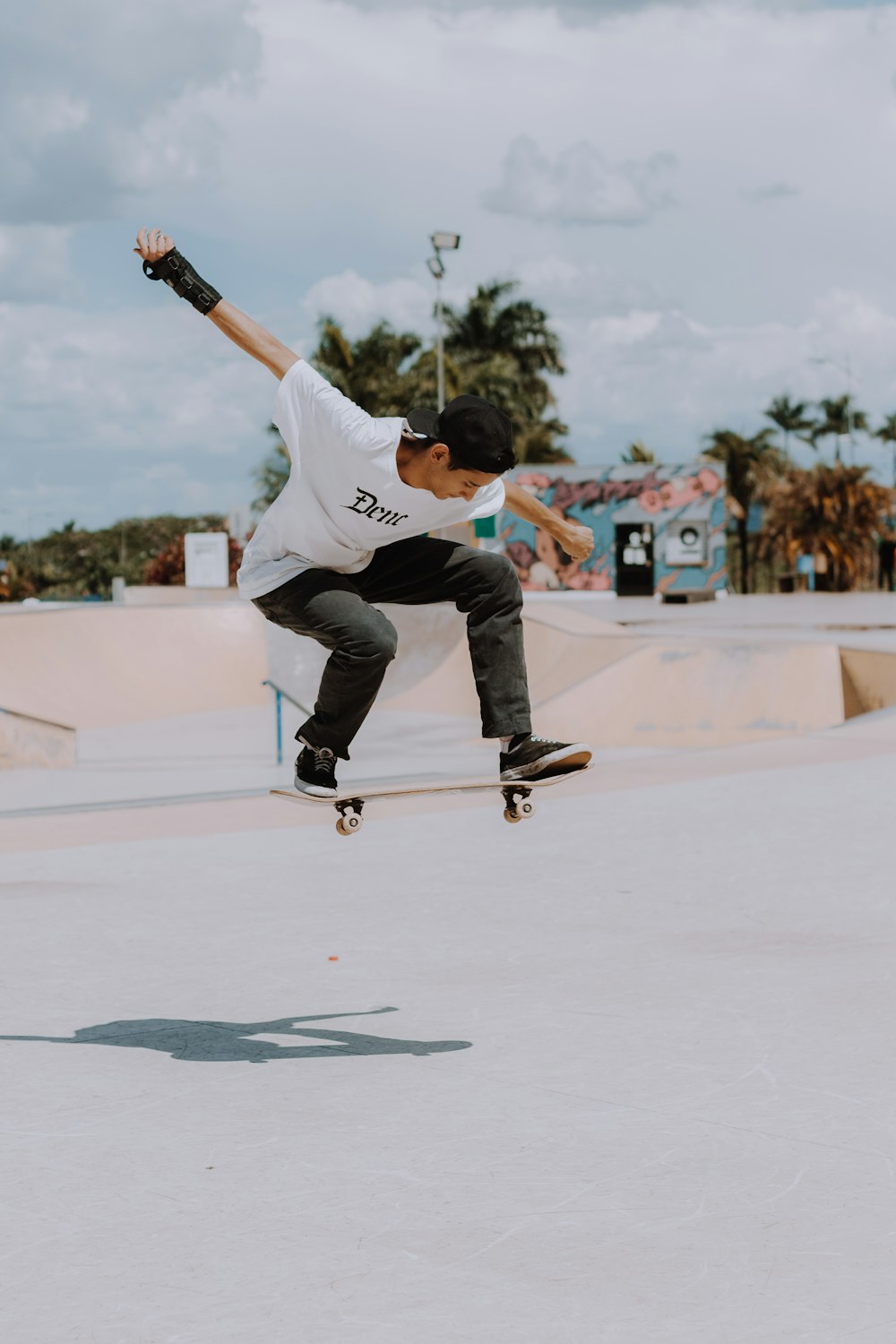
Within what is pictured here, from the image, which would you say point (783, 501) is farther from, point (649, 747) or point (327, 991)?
point (327, 991)

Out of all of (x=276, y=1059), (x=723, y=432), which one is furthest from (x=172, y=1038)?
(x=723, y=432)

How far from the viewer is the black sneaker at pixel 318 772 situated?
506cm

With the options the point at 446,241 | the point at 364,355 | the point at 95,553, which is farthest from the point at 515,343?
the point at 95,553

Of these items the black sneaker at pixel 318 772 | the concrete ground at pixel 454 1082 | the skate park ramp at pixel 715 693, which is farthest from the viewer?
the skate park ramp at pixel 715 693

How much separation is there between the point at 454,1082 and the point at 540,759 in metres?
1.12

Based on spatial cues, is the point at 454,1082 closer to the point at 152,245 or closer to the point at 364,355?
the point at 152,245

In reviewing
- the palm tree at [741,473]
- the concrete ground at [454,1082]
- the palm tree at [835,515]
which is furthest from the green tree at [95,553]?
the concrete ground at [454,1082]

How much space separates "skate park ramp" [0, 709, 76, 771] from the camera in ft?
57.2

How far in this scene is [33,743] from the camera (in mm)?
17734

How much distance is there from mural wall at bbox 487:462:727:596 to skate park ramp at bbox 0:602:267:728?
19.4 metres

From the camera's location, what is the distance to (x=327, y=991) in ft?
19.4

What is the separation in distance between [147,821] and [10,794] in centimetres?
660

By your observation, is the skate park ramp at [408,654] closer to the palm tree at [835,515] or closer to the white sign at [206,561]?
the white sign at [206,561]

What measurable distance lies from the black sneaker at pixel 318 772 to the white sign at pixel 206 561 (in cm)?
3311
